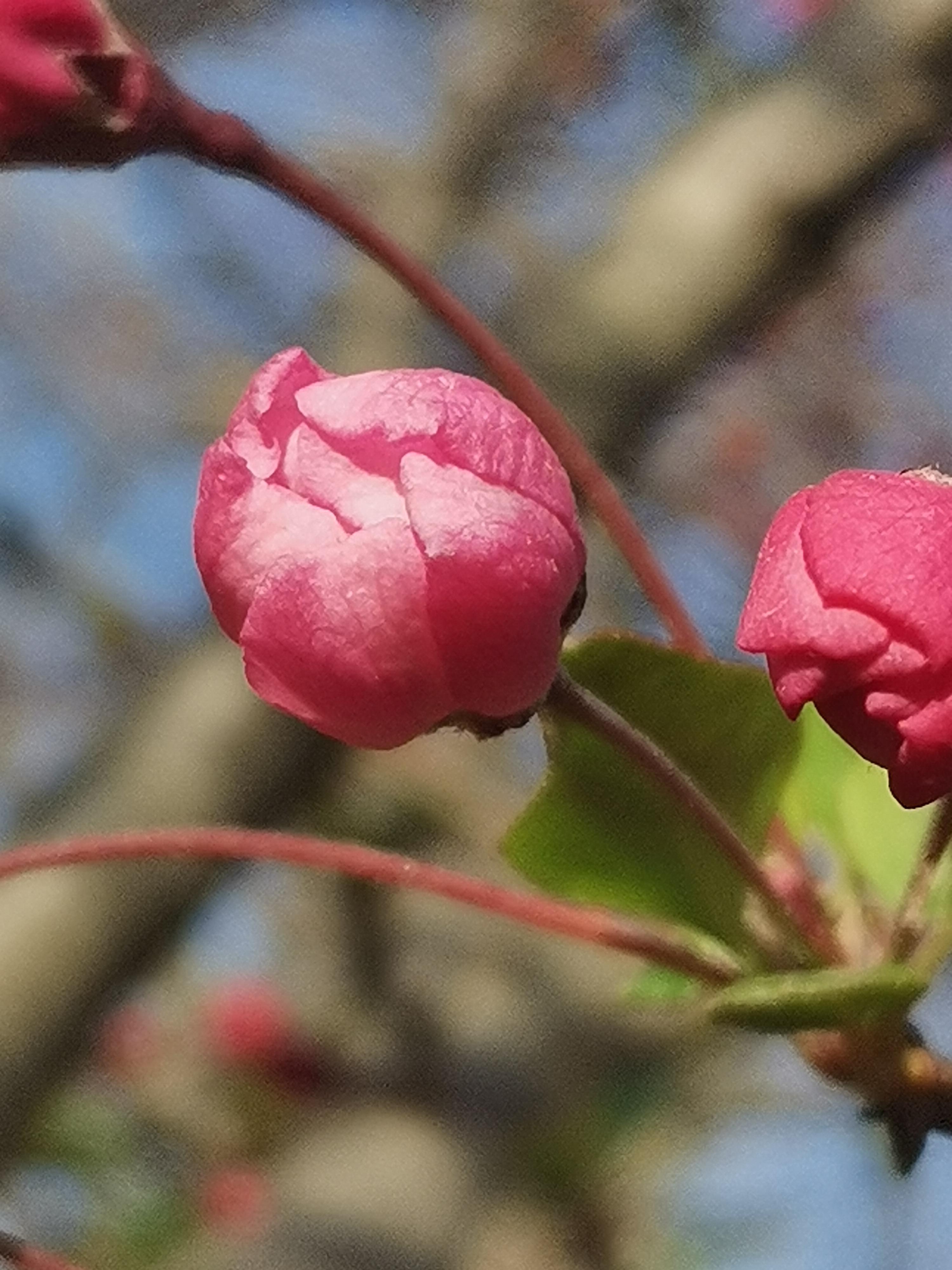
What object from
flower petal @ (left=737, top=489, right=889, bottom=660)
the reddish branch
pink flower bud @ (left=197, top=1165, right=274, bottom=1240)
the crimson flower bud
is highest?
flower petal @ (left=737, top=489, right=889, bottom=660)

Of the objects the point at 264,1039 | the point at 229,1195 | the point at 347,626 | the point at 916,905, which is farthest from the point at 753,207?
the point at 229,1195

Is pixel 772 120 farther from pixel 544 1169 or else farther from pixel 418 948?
pixel 544 1169

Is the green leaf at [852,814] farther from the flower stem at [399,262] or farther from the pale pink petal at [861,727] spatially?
the pale pink petal at [861,727]

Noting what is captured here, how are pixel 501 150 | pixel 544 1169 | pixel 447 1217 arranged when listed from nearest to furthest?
pixel 447 1217
pixel 501 150
pixel 544 1169

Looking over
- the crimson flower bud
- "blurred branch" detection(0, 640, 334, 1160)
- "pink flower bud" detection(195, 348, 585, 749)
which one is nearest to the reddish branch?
"pink flower bud" detection(195, 348, 585, 749)

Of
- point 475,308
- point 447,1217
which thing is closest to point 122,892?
point 447,1217

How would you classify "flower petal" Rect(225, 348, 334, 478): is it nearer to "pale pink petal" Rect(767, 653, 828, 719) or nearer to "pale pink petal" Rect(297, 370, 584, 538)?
"pale pink petal" Rect(297, 370, 584, 538)

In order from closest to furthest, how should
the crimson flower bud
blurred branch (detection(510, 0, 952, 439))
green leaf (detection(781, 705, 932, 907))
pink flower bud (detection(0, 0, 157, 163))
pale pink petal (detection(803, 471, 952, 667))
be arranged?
pale pink petal (detection(803, 471, 952, 667)) < pink flower bud (detection(0, 0, 157, 163)) < green leaf (detection(781, 705, 932, 907)) < blurred branch (detection(510, 0, 952, 439)) < the crimson flower bud

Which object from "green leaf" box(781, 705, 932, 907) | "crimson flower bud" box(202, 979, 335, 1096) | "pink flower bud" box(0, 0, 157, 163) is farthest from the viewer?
"crimson flower bud" box(202, 979, 335, 1096)
